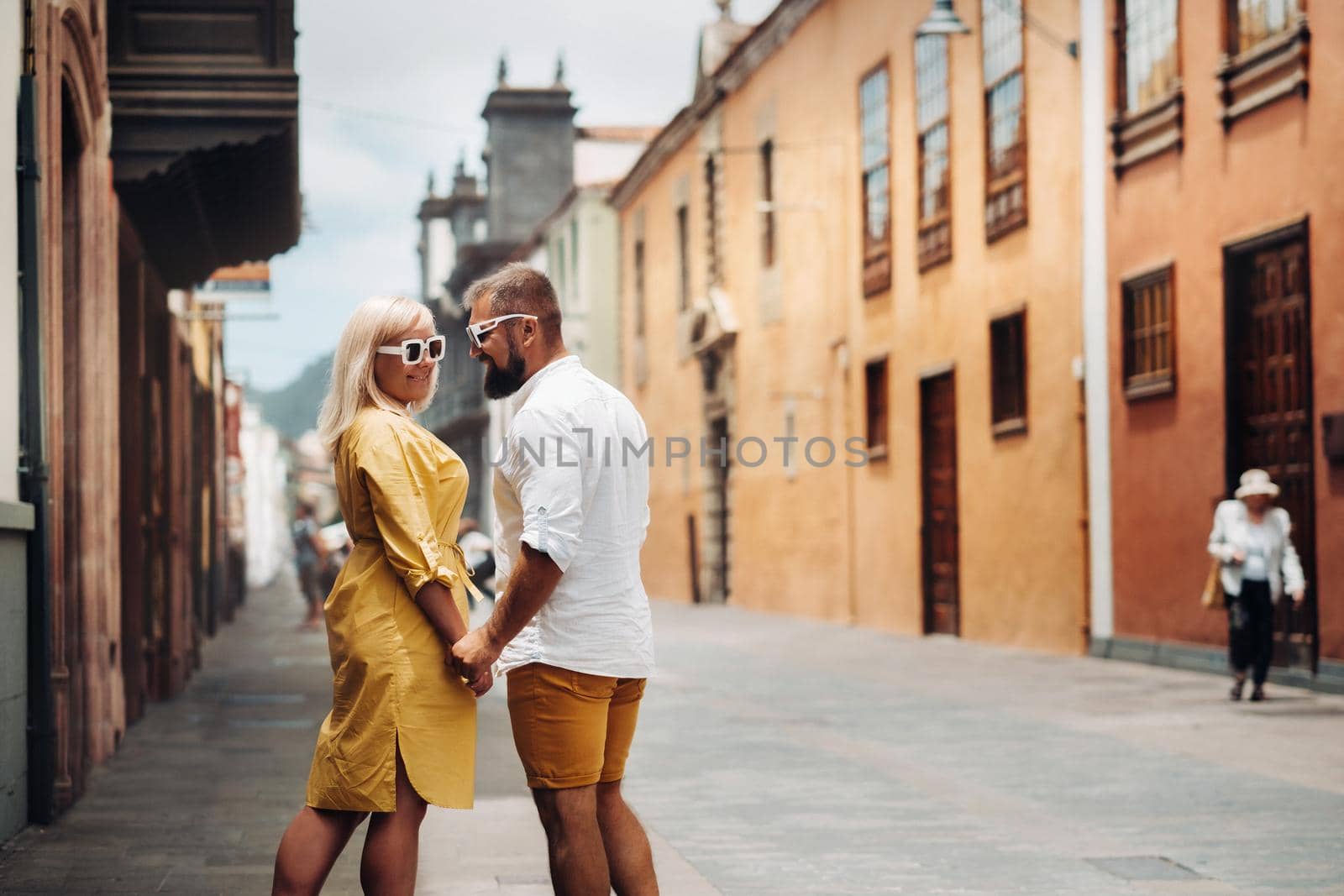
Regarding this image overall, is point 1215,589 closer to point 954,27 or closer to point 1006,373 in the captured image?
point 954,27

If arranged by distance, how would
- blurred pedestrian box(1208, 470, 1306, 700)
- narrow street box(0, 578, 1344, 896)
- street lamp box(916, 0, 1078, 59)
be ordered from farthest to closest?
street lamp box(916, 0, 1078, 59)
blurred pedestrian box(1208, 470, 1306, 700)
narrow street box(0, 578, 1344, 896)

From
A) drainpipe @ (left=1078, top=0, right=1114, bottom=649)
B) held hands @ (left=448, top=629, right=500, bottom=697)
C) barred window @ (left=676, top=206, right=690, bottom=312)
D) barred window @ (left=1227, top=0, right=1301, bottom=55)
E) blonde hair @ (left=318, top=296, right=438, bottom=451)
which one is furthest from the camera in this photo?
barred window @ (left=676, top=206, right=690, bottom=312)

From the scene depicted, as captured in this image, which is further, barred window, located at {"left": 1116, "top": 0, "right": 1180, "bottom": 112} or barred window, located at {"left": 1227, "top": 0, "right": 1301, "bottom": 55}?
barred window, located at {"left": 1116, "top": 0, "right": 1180, "bottom": 112}

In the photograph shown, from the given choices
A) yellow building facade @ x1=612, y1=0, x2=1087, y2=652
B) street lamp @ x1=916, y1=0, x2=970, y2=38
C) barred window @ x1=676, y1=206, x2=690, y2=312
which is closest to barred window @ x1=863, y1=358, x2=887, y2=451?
yellow building facade @ x1=612, y1=0, x2=1087, y2=652

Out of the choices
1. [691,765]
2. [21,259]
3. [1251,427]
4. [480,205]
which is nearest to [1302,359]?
[1251,427]

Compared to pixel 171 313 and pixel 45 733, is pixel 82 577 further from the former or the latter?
pixel 171 313

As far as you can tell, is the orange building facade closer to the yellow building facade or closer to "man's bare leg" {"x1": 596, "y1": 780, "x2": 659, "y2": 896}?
the yellow building facade

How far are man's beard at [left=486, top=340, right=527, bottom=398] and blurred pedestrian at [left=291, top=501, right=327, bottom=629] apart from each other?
19.0m

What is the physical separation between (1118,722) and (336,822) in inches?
318

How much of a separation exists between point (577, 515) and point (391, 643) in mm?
509

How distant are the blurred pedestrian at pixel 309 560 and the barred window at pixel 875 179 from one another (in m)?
7.59

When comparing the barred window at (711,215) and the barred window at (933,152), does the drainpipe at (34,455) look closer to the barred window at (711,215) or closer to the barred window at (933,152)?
the barred window at (933,152)

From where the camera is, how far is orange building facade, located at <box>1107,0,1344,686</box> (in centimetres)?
1365

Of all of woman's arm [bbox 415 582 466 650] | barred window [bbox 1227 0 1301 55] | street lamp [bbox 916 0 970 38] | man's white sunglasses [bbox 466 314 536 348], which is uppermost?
street lamp [bbox 916 0 970 38]
